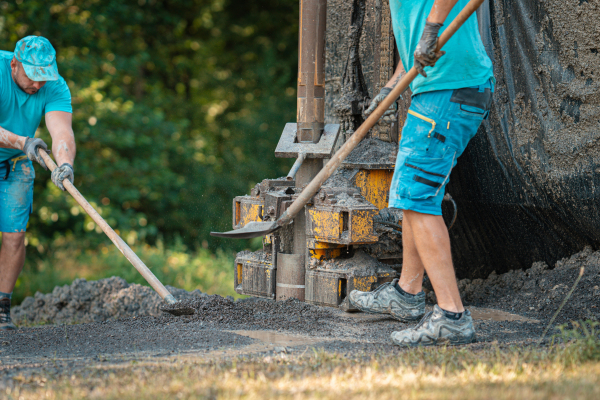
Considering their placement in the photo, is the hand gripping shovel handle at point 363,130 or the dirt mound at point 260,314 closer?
the hand gripping shovel handle at point 363,130

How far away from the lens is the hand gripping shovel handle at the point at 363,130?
9.63 feet

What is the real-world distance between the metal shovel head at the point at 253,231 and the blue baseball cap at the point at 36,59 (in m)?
1.73

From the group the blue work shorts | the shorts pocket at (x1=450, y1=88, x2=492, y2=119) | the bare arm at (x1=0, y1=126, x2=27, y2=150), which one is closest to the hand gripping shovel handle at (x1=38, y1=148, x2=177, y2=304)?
the bare arm at (x1=0, y1=126, x2=27, y2=150)

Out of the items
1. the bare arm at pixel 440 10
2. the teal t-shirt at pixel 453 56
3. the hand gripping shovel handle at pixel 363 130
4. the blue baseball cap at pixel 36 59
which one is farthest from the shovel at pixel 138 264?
the bare arm at pixel 440 10

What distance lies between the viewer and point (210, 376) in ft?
7.97

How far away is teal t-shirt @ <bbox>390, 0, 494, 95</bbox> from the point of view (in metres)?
3.07

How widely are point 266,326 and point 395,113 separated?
5.87 ft

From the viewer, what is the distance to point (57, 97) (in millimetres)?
4648

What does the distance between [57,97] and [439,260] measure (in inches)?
127

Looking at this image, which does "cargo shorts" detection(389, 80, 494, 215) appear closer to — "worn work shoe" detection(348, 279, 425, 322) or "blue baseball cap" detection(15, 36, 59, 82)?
"worn work shoe" detection(348, 279, 425, 322)

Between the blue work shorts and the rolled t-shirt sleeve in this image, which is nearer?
the blue work shorts

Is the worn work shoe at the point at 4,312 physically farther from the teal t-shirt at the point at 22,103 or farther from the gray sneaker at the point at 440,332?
the gray sneaker at the point at 440,332

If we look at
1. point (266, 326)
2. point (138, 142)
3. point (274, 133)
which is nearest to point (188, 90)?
point (274, 133)

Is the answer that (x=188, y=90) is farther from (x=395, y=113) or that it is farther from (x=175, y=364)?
(x=175, y=364)
